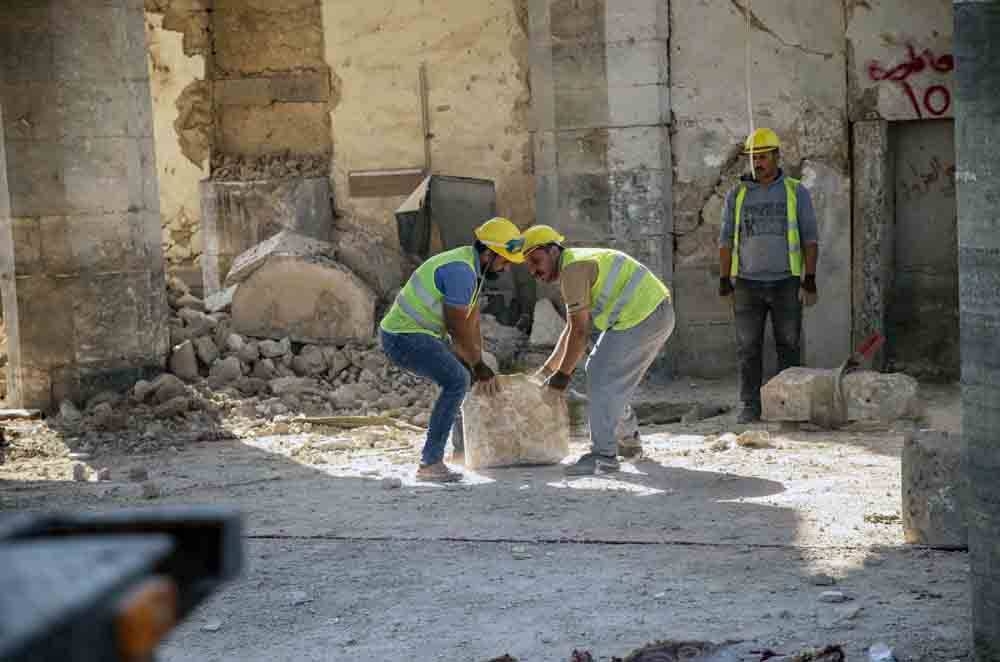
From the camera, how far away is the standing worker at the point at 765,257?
30.6 ft

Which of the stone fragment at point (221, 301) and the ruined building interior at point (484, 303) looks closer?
the ruined building interior at point (484, 303)

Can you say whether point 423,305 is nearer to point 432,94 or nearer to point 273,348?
point 273,348

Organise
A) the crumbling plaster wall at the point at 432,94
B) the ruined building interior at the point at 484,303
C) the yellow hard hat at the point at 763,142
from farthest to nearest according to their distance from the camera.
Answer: the crumbling plaster wall at the point at 432,94, the yellow hard hat at the point at 763,142, the ruined building interior at the point at 484,303

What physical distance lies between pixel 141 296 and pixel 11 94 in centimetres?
169

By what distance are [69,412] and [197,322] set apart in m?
1.51

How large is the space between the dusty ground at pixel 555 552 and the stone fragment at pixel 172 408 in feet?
3.01

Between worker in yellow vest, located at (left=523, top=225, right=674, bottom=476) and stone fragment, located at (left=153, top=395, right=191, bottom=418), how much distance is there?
3202 mm

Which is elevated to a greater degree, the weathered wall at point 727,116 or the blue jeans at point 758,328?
the weathered wall at point 727,116

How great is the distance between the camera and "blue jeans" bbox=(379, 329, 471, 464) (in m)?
7.56

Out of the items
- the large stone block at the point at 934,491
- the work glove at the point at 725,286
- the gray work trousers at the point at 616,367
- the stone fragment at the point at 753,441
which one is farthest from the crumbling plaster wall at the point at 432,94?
the large stone block at the point at 934,491

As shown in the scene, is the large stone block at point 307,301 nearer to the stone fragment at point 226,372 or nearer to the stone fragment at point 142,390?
the stone fragment at point 226,372

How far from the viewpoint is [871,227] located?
34.3 feet

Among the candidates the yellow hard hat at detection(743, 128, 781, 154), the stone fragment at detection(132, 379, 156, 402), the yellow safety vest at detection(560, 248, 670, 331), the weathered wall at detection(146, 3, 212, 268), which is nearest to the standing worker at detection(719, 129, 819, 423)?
the yellow hard hat at detection(743, 128, 781, 154)

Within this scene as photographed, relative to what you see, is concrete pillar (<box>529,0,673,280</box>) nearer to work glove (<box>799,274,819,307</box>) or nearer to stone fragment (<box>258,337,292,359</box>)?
work glove (<box>799,274,819,307</box>)
